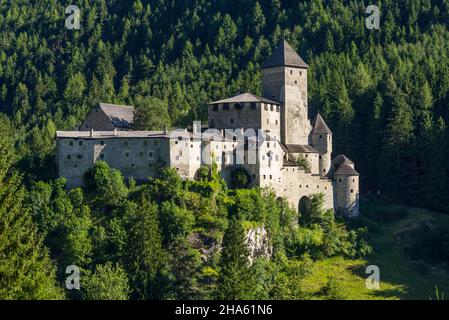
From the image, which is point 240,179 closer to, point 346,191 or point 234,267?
point 234,267

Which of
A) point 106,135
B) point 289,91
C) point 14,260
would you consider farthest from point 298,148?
point 14,260

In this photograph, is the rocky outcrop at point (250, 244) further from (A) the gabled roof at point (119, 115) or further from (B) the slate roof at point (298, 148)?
(A) the gabled roof at point (119, 115)

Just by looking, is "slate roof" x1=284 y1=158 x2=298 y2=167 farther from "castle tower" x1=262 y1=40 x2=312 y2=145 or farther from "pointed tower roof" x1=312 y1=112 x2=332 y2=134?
"pointed tower roof" x1=312 y1=112 x2=332 y2=134

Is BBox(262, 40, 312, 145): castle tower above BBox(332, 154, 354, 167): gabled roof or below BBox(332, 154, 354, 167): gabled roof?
above

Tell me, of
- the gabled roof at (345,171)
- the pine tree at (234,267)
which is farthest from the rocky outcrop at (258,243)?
the gabled roof at (345,171)

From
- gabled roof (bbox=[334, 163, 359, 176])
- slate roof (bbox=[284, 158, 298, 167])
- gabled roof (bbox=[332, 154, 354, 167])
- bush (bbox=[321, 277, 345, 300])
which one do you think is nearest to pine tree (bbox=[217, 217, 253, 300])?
bush (bbox=[321, 277, 345, 300])

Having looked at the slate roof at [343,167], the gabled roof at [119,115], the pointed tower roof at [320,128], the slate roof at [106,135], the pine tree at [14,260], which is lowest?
the pine tree at [14,260]
